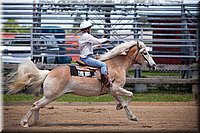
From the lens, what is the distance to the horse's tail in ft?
31.8

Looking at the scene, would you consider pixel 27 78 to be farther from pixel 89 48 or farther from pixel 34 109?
pixel 89 48

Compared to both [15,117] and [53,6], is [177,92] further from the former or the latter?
[15,117]

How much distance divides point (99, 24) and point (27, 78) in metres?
8.86

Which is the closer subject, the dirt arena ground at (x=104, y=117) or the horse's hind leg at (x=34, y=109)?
the dirt arena ground at (x=104, y=117)

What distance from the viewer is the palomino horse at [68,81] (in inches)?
372

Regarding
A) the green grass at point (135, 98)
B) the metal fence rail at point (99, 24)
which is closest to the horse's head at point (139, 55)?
the green grass at point (135, 98)

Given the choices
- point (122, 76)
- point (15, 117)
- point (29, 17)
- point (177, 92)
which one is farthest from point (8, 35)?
point (122, 76)

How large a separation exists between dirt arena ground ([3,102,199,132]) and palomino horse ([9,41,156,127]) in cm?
44

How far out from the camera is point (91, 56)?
995 centimetres

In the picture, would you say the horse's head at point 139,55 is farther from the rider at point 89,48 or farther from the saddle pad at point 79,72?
the saddle pad at point 79,72

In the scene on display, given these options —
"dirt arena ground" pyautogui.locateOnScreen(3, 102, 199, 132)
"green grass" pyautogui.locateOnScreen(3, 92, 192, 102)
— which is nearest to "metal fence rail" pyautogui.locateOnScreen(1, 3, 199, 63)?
"green grass" pyautogui.locateOnScreen(3, 92, 192, 102)

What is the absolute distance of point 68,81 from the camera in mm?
9531

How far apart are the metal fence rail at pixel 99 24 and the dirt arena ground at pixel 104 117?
4.57 metres

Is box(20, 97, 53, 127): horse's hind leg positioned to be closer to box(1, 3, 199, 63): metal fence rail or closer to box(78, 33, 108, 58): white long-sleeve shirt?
box(78, 33, 108, 58): white long-sleeve shirt
